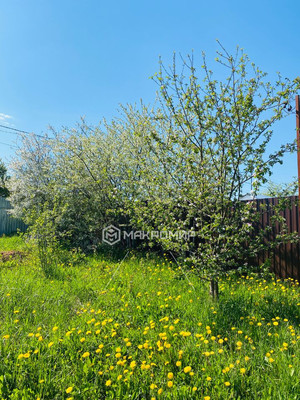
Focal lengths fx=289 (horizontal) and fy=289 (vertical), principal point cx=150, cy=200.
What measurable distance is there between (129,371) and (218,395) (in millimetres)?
746

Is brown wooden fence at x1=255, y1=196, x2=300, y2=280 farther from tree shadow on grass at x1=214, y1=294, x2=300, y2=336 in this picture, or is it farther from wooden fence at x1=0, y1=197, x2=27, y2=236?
wooden fence at x1=0, y1=197, x2=27, y2=236

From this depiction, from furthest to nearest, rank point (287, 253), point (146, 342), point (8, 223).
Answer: point (8, 223)
point (287, 253)
point (146, 342)

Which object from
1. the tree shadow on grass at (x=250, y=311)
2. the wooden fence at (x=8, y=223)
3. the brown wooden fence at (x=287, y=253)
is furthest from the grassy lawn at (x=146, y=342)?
the wooden fence at (x=8, y=223)

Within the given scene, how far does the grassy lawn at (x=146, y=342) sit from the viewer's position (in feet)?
7.16

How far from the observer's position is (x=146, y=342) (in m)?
2.67

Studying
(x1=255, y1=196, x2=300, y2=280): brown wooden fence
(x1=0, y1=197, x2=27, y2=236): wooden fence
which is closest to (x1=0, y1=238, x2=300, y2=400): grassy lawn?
(x1=255, y1=196, x2=300, y2=280): brown wooden fence

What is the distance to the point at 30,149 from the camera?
13320mm

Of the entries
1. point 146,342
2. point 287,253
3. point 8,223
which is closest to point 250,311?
point 146,342

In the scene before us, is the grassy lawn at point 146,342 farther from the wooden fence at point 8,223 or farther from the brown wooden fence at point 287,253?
the wooden fence at point 8,223

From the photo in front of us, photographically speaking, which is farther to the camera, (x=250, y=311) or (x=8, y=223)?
(x=8, y=223)

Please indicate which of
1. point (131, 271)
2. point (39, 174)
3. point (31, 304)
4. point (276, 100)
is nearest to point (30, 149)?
point (39, 174)

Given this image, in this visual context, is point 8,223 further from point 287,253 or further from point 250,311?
point 250,311

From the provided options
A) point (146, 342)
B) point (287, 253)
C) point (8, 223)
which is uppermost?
point (8, 223)

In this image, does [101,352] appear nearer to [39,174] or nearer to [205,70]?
[205,70]
